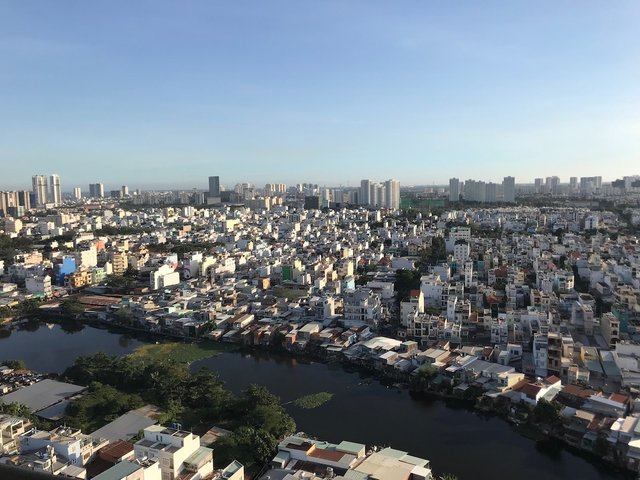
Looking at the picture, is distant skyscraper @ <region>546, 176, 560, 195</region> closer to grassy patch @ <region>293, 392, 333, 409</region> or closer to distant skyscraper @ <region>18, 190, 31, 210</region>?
distant skyscraper @ <region>18, 190, 31, 210</region>

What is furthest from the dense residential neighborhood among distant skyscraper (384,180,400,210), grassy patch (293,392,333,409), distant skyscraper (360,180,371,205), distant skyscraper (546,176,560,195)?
distant skyscraper (546,176,560,195)

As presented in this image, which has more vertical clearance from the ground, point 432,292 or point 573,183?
point 573,183

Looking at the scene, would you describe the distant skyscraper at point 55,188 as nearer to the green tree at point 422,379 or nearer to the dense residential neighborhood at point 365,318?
the dense residential neighborhood at point 365,318

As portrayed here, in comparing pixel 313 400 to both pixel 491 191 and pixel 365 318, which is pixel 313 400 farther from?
pixel 491 191

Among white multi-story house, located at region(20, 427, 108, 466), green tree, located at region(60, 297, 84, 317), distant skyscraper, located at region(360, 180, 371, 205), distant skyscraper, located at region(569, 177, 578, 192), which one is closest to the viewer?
white multi-story house, located at region(20, 427, 108, 466)

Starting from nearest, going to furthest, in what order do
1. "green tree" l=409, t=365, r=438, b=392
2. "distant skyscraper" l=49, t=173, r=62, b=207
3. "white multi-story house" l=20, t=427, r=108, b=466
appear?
"white multi-story house" l=20, t=427, r=108, b=466 < "green tree" l=409, t=365, r=438, b=392 < "distant skyscraper" l=49, t=173, r=62, b=207

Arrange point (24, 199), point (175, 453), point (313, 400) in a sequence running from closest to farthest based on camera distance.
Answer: point (175, 453), point (313, 400), point (24, 199)

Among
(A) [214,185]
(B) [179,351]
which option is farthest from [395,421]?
(A) [214,185]

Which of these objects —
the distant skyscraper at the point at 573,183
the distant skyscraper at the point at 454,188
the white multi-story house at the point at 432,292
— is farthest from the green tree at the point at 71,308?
the distant skyscraper at the point at 573,183
